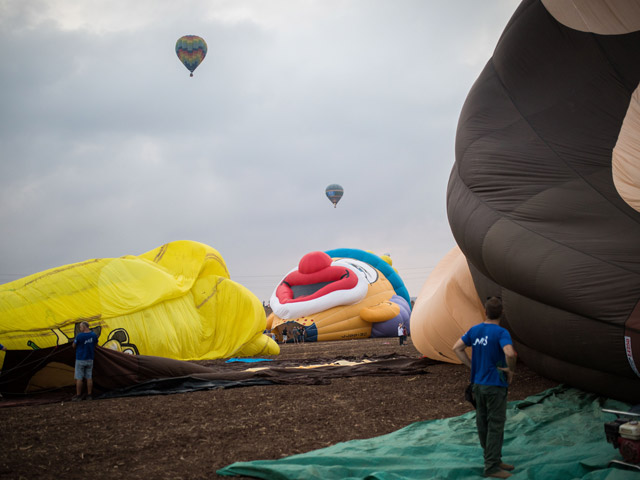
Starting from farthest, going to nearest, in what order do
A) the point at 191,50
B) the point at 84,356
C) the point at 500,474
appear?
the point at 191,50, the point at 84,356, the point at 500,474

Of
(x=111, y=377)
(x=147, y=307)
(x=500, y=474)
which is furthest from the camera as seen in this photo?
(x=147, y=307)

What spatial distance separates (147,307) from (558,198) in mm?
9118

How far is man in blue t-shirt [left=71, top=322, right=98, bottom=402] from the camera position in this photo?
24.5 ft

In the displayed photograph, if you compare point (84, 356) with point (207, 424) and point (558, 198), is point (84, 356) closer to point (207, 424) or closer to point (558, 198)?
point (207, 424)

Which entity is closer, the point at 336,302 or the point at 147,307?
the point at 147,307

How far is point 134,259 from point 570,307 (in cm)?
1029

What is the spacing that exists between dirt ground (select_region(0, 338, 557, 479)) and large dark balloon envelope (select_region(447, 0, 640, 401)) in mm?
1409

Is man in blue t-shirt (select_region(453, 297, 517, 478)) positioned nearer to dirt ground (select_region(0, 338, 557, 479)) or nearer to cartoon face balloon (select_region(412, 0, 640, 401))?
cartoon face balloon (select_region(412, 0, 640, 401))

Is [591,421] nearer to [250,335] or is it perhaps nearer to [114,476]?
[114,476]

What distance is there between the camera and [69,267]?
11250mm

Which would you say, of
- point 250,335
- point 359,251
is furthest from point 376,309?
point 250,335

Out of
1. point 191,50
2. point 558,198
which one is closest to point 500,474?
point 558,198

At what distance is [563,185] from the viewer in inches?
204

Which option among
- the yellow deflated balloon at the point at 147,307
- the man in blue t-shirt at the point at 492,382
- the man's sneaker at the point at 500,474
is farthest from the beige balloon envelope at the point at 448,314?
the yellow deflated balloon at the point at 147,307
